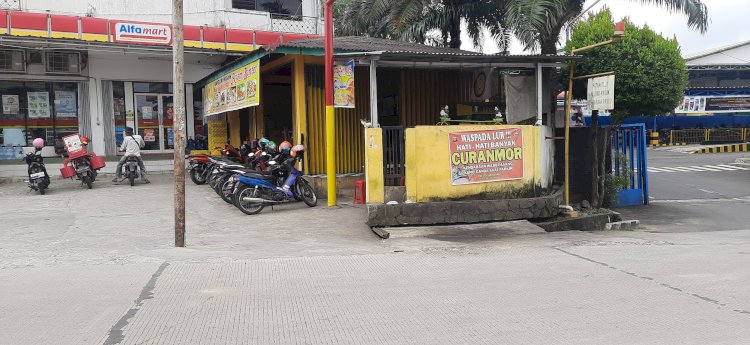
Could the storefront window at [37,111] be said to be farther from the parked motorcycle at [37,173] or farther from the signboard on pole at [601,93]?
the signboard on pole at [601,93]

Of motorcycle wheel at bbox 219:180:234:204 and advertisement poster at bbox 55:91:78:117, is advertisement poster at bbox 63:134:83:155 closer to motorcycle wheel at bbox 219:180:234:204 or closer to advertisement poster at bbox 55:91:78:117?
advertisement poster at bbox 55:91:78:117

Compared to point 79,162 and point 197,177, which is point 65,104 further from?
point 197,177

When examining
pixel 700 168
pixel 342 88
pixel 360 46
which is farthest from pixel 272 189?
pixel 700 168

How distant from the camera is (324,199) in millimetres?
13055

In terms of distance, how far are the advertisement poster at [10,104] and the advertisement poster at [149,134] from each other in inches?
146

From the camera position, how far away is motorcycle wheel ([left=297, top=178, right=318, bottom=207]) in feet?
39.7

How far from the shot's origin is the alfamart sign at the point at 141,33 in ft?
56.6

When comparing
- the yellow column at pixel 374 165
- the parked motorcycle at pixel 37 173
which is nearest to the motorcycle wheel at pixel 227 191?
the yellow column at pixel 374 165

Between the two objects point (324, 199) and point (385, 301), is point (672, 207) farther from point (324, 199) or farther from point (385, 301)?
point (385, 301)

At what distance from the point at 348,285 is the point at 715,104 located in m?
38.0

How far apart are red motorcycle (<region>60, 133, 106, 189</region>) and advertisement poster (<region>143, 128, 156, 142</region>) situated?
4663 millimetres

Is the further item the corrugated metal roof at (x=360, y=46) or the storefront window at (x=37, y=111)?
the storefront window at (x=37, y=111)

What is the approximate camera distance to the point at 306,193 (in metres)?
12.2

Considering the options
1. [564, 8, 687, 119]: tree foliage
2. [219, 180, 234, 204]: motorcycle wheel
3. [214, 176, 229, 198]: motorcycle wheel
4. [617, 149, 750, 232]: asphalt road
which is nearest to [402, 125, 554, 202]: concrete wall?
[219, 180, 234, 204]: motorcycle wheel
